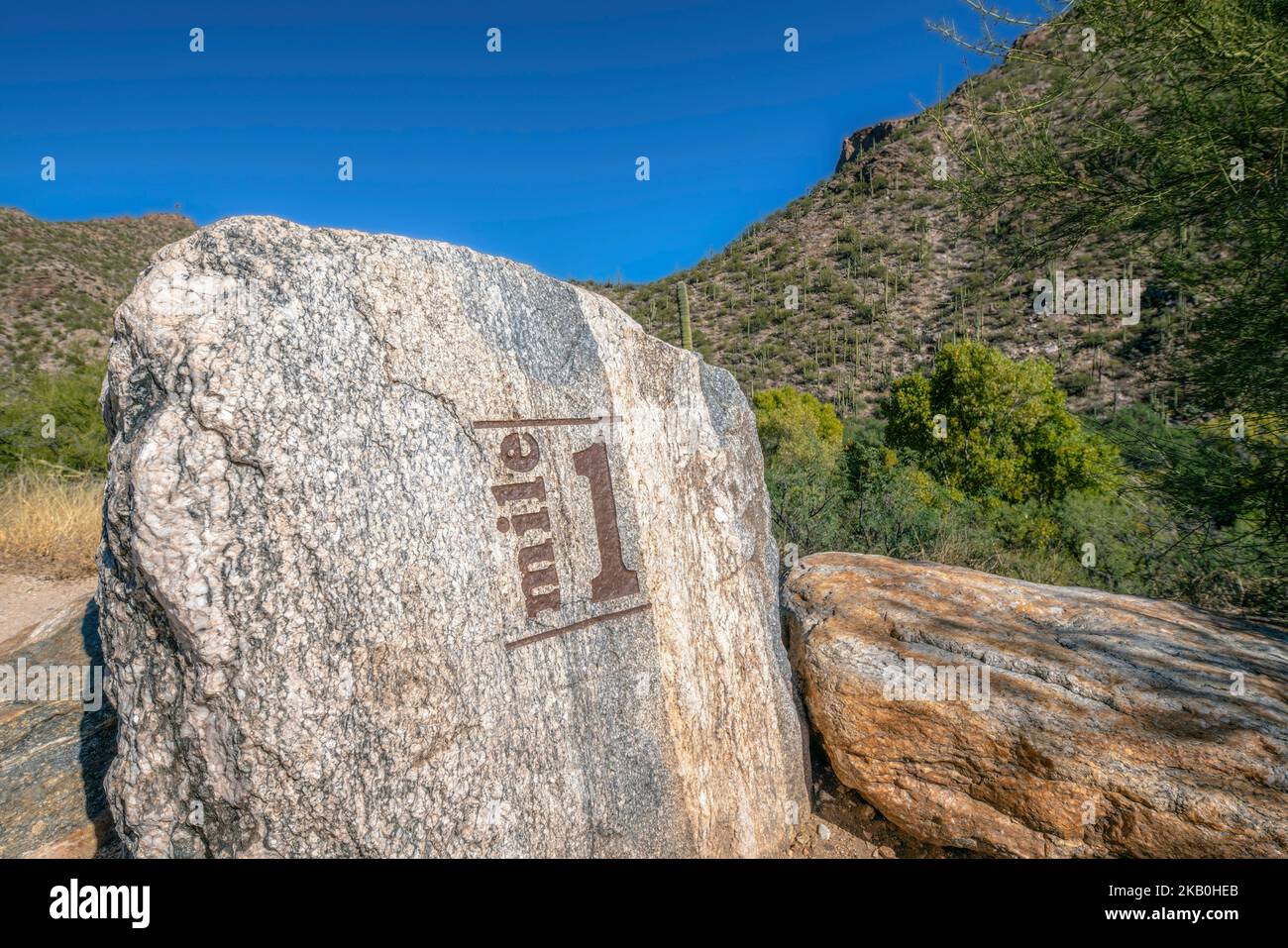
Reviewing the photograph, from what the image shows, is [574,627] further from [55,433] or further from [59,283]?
[59,283]

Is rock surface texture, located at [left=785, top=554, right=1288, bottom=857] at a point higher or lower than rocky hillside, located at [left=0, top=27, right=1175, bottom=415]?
lower

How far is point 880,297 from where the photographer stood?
2398 centimetres

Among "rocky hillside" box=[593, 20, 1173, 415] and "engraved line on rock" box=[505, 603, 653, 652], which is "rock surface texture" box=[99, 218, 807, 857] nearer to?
"engraved line on rock" box=[505, 603, 653, 652]

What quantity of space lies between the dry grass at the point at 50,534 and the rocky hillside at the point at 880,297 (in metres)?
17.0

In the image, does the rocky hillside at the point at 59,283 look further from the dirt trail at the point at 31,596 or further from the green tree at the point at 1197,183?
the green tree at the point at 1197,183

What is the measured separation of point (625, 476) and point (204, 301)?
164cm

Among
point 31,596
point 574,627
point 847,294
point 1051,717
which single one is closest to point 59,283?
point 31,596

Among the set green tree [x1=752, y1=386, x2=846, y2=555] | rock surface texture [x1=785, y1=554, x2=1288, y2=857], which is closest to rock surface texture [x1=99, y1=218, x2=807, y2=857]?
rock surface texture [x1=785, y1=554, x2=1288, y2=857]

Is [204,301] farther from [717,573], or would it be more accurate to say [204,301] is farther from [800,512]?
[800,512]

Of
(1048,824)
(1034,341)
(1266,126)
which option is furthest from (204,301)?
(1034,341)

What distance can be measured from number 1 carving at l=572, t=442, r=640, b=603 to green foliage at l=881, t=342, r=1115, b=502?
31.8ft

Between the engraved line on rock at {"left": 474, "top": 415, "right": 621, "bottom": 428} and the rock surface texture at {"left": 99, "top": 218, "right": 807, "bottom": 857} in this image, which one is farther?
the engraved line on rock at {"left": 474, "top": 415, "right": 621, "bottom": 428}

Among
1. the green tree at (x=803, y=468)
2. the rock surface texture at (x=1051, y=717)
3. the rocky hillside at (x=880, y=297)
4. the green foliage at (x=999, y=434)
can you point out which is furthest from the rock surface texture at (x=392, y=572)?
the rocky hillside at (x=880, y=297)

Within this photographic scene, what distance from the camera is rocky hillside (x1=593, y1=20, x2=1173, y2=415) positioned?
738 inches
